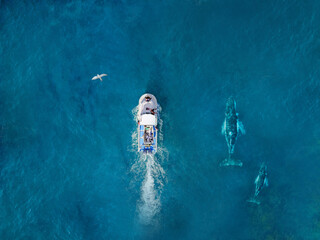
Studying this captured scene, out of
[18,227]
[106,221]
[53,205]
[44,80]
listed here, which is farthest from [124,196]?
[44,80]

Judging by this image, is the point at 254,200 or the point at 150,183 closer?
the point at 254,200

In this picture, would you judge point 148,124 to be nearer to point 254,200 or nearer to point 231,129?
point 231,129

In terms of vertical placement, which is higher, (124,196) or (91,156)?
(91,156)

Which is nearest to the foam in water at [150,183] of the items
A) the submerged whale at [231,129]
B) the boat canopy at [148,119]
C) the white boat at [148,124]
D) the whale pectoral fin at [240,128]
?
the white boat at [148,124]

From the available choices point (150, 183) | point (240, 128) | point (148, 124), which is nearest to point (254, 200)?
point (240, 128)

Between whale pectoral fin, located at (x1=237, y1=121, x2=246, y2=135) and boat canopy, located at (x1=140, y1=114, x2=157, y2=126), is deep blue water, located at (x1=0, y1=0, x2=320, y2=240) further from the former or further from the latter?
boat canopy, located at (x1=140, y1=114, x2=157, y2=126)

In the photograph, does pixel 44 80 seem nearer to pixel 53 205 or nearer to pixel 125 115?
pixel 125 115
